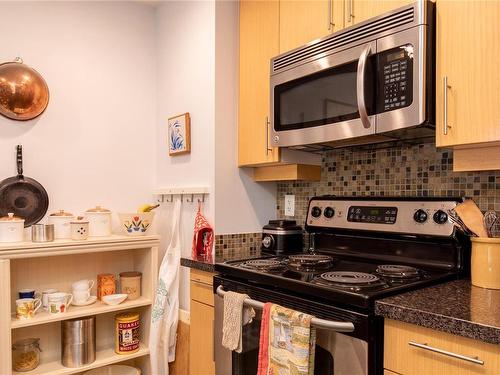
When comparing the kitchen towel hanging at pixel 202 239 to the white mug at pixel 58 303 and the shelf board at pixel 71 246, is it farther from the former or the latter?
the white mug at pixel 58 303

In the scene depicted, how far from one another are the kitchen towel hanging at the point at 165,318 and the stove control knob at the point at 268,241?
0.47 meters

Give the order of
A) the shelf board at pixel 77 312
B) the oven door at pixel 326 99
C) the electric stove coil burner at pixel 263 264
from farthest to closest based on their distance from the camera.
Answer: the shelf board at pixel 77 312 → the electric stove coil burner at pixel 263 264 → the oven door at pixel 326 99

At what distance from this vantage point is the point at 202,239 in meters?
2.02

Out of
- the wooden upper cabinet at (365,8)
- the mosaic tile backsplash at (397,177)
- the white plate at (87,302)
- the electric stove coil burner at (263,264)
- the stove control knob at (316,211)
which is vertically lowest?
the white plate at (87,302)

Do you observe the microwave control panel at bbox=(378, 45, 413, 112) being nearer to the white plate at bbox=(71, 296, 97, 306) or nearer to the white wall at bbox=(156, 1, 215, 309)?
the white wall at bbox=(156, 1, 215, 309)

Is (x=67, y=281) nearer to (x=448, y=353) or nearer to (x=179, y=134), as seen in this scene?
(x=179, y=134)

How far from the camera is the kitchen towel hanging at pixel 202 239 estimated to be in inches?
78.7

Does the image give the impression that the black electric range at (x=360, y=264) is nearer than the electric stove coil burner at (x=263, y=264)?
Yes

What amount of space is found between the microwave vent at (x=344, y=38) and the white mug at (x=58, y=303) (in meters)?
1.46

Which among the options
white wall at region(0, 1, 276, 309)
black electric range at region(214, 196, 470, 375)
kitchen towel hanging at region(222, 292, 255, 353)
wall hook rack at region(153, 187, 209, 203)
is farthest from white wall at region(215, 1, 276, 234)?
kitchen towel hanging at region(222, 292, 255, 353)

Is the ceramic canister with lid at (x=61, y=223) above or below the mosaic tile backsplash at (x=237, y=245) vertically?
above

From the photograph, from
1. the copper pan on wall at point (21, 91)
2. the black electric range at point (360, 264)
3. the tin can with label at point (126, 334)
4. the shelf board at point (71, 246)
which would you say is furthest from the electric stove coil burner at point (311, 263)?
the copper pan on wall at point (21, 91)

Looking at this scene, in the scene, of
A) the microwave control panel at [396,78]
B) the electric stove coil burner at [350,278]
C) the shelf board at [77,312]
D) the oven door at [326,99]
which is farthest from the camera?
the shelf board at [77,312]

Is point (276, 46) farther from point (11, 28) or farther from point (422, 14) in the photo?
point (11, 28)
